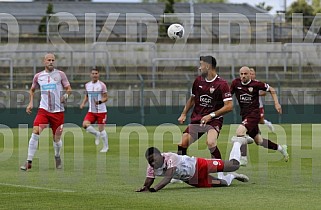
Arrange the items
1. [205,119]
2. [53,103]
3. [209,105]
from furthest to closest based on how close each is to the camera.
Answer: [53,103]
[209,105]
[205,119]

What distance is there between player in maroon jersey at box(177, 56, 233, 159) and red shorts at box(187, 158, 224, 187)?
32.2 inches

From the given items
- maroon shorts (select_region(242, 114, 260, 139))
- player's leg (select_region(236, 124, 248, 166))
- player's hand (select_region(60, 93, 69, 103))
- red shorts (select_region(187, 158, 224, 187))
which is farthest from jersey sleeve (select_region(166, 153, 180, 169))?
maroon shorts (select_region(242, 114, 260, 139))

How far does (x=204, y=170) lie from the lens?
13727mm

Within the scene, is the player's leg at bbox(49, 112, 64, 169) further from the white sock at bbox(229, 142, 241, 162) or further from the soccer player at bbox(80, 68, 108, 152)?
the soccer player at bbox(80, 68, 108, 152)

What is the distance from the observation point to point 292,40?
48031 millimetres

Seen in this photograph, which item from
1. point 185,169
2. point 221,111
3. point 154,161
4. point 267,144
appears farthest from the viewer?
point 267,144

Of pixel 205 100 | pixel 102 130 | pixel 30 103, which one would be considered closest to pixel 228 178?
pixel 205 100

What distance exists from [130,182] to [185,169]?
1530 mm

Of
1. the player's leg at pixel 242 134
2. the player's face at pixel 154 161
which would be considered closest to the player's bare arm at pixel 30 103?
the player's leg at pixel 242 134

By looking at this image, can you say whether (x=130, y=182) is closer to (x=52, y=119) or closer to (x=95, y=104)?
(x=52, y=119)

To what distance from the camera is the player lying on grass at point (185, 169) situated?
13.1m

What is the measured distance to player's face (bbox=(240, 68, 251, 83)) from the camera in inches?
689

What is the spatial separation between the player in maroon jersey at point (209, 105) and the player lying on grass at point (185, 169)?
62 centimetres

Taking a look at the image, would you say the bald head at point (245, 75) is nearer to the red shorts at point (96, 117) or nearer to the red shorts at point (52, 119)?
the red shorts at point (52, 119)
